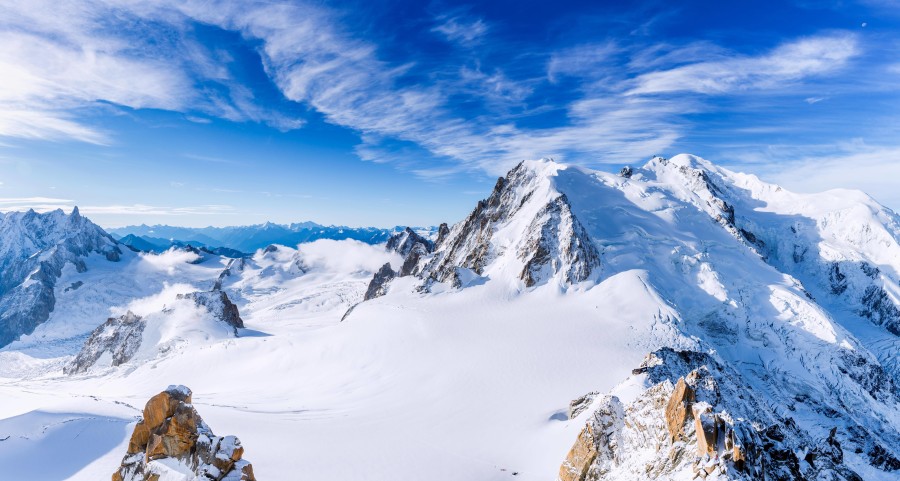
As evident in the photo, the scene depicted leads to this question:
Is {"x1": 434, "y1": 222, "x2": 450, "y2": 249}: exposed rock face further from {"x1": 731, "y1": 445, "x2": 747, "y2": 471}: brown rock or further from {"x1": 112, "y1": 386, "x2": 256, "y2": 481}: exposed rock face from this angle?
{"x1": 731, "y1": 445, "x2": 747, "y2": 471}: brown rock

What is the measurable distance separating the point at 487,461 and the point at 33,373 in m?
130

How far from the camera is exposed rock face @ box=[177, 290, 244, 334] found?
266 feet

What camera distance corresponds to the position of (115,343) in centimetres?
7669

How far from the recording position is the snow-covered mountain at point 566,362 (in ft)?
60.5

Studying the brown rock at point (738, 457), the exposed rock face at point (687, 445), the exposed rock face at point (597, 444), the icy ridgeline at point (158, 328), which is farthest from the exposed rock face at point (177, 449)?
the icy ridgeline at point (158, 328)

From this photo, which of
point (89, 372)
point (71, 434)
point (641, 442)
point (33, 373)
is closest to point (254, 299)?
point (33, 373)

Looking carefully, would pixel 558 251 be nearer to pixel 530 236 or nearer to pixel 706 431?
pixel 530 236


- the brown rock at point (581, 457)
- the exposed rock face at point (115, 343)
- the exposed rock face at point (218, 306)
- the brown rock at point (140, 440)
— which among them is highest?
the brown rock at point (140, 440)

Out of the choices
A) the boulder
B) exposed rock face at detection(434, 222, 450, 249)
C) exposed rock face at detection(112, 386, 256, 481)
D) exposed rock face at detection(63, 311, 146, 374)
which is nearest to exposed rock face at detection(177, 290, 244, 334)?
exposed rock face at detection(63, 311, 146, 374)

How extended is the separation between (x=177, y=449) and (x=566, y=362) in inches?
1472

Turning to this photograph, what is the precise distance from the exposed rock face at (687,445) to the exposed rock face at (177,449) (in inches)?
534

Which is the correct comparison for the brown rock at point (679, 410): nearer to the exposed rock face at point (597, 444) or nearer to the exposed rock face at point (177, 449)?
the exposed rock face at point (597, 444)

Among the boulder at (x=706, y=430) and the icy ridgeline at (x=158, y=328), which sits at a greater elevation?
the boulder at (x=706, y=430)

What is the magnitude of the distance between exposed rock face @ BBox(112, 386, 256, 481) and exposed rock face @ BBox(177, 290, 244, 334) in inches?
2813
